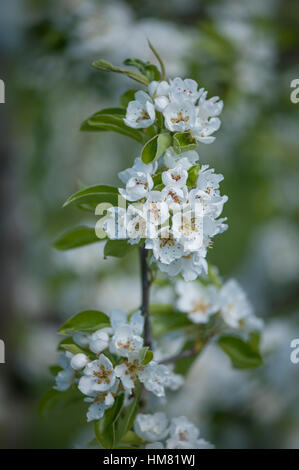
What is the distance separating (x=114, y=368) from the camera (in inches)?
27.5

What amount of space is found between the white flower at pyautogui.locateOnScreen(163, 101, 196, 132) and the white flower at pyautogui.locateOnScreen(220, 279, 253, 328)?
0.33 meters

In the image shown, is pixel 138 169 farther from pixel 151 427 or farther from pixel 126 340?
pixel 151 427

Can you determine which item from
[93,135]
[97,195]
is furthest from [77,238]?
[93,135]

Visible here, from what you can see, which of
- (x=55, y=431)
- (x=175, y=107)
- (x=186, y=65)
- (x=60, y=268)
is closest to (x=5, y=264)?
(x=60, y=268)

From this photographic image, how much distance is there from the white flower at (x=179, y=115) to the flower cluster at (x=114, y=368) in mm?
269

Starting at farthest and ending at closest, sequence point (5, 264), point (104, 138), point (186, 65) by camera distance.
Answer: point (104, 138) → point (5, 264) → point (186, 65)

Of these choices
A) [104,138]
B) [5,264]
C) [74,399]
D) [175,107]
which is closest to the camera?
[175,107]

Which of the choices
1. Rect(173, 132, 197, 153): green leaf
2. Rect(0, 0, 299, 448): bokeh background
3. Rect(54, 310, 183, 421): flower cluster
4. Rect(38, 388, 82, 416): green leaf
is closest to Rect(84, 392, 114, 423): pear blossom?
Rect(54, 310, 183, 421): flower cluster

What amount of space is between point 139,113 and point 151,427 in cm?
44

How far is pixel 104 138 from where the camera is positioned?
2.70m

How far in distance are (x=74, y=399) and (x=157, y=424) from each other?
0.14 meters

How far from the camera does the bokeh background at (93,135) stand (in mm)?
1660

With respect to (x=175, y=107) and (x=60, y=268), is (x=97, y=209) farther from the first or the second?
(x=60, y=268)

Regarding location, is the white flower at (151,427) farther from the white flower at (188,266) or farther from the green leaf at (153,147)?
the green leaf at (153,147)
